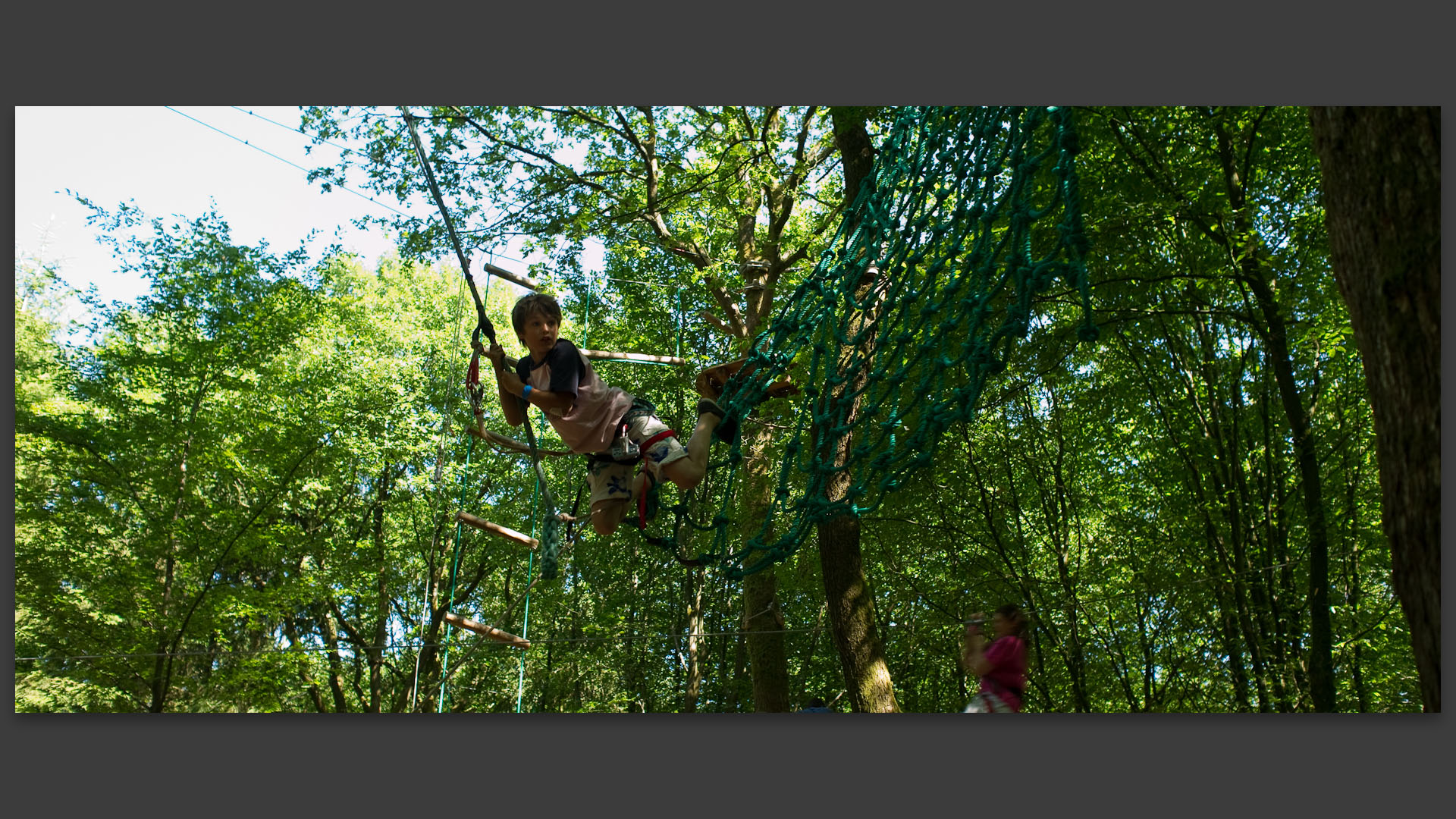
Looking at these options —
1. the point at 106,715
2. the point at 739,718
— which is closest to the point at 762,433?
the point at 739,718

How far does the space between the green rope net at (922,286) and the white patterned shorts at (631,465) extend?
0.66ft

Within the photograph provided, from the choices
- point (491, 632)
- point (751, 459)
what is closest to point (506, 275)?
point (491, 632)

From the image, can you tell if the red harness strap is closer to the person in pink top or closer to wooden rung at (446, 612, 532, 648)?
the person in pink top

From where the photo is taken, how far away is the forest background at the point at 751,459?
370cm

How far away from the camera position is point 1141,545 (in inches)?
207

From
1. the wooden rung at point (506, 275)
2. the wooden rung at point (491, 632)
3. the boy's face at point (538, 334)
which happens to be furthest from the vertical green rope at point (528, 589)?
the wooden rung at point (506, 275)

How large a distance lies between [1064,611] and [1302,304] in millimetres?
2555

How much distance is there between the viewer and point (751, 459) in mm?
4719

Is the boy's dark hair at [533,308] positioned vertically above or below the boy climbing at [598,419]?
above

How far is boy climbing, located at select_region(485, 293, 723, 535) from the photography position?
2434 millimetres

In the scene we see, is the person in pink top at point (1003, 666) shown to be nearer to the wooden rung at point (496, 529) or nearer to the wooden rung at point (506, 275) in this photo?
the wooden rung at point (496, 529)

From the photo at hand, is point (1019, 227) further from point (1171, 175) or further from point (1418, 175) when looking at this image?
point (1171, 175)

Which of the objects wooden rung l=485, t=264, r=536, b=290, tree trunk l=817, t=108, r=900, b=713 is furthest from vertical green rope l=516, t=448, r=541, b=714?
tree trunk l=817, t=108, r=900, b=713

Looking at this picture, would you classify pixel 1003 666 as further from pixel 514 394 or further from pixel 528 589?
pixel 528 589
